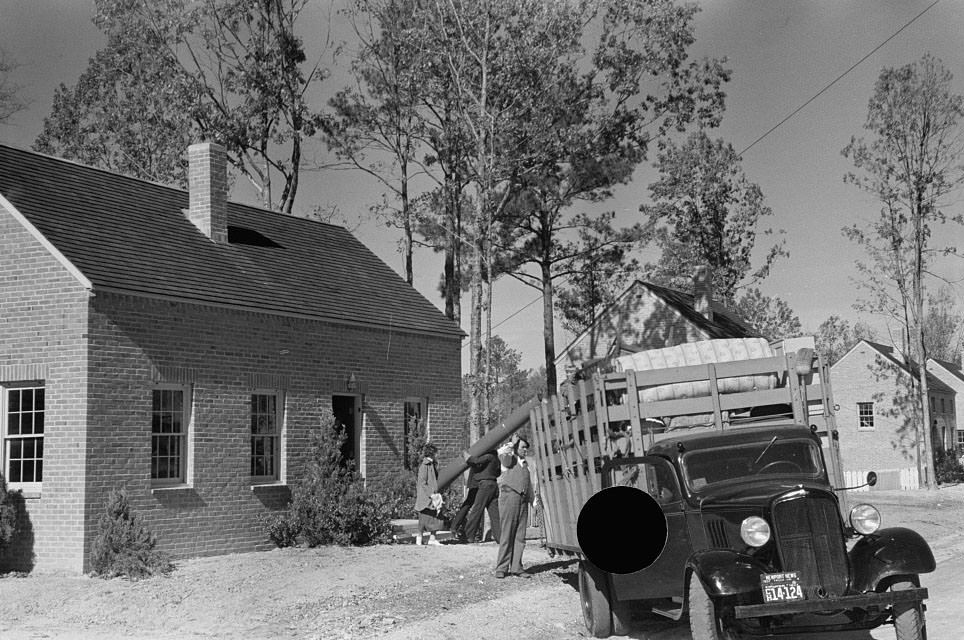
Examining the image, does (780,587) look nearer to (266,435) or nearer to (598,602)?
(598,602)

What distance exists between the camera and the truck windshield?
9.25 metres

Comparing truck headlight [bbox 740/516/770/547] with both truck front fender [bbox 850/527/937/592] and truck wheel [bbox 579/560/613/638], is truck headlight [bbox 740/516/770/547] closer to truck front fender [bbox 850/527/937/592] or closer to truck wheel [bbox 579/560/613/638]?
truck front fender [bbox 850/527/937/592]

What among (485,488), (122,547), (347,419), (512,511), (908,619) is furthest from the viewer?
(347,419)

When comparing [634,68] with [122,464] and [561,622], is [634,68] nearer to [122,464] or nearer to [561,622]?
[122,464]

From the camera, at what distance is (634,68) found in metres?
31.3

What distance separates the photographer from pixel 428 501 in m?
18.3

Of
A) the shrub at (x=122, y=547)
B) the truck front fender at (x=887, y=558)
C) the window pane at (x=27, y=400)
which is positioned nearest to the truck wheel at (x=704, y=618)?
the truck front fender at (x=887, y=558)

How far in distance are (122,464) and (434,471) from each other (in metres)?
5.37

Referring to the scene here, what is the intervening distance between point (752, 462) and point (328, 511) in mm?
Result: 9460

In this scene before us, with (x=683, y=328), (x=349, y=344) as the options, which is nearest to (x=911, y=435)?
(x=683, y=328)

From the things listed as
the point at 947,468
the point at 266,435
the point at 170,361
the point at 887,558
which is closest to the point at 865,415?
the point at 947,468

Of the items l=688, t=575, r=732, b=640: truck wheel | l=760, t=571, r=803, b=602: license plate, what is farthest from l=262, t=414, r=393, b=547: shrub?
l=760, t=571, r=803, b=602: license plate

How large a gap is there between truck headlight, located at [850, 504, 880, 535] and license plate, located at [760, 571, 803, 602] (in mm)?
924

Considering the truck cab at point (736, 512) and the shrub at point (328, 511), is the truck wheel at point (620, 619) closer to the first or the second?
the truck cab at point (736, 512)
